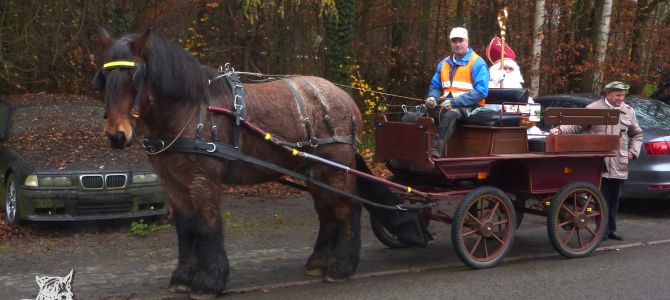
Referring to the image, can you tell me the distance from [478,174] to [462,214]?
45 centimetres

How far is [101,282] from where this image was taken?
246 inches

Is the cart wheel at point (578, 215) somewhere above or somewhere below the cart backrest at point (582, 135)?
below

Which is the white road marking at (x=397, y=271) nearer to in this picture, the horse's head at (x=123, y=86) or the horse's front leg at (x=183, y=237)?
the horse's front leg at (x=183, y=237)

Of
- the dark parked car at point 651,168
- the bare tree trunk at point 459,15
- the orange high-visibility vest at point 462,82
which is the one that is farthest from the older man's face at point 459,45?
the bare tree trunk at point 459,15

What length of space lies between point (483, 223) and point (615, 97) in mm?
2461

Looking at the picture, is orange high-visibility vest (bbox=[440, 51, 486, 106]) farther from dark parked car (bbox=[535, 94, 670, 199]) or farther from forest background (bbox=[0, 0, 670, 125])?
forest background (bbox=[0, 0, 670, 125])

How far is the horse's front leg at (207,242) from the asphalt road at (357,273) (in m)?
0.36

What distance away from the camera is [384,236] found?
24.8ft

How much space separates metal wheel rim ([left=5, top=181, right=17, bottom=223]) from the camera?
803cm

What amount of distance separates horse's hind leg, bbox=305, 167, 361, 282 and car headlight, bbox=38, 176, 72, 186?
2960 mm

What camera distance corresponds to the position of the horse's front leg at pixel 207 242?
5441 mm

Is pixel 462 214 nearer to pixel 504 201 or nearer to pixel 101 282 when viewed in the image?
pixel 504 201

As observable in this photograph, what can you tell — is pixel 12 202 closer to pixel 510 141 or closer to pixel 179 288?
pixel 179 288

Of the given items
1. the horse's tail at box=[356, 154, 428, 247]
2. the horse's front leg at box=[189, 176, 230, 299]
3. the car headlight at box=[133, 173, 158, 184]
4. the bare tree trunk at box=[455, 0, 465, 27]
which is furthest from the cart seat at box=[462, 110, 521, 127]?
the bare tree trunk at box=[455, 0, 465, 27]
